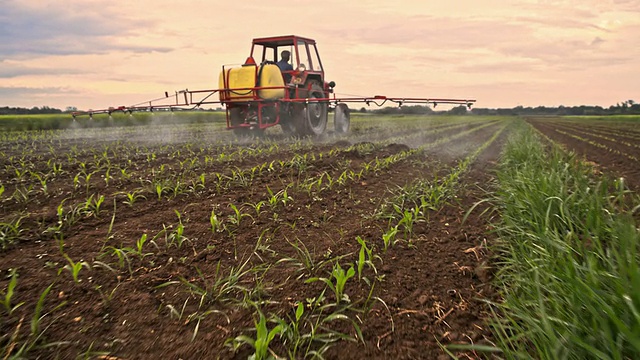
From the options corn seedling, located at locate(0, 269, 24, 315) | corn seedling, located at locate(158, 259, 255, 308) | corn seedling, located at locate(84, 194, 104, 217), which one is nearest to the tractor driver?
corn seedling, located at locate(84, 194, 104, 217)

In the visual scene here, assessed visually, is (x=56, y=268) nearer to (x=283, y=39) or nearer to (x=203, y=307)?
(x=203, y=307)

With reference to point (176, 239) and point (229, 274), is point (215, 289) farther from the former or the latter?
point (176, 239)

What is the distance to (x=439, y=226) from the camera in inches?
128

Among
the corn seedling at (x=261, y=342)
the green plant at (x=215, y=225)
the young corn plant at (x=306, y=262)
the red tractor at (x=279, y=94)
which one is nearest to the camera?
the corn seedling at (x=261, y=342)

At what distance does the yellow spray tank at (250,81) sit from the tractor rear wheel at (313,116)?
106cm

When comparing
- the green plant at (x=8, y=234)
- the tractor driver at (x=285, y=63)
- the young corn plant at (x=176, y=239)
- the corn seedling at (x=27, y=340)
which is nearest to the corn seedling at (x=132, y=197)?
the green plant at (x=8, y=234)

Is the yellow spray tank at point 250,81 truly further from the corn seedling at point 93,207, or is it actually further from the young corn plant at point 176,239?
the young corn plant at point 176,239

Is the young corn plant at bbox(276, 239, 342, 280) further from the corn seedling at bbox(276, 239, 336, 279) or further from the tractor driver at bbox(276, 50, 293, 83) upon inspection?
the tractor driver at bbox(276, 50, 293, 83)

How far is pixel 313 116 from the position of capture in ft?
37.8

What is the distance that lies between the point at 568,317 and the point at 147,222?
3.05 m

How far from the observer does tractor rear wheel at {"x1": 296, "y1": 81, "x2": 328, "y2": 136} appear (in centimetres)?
1084

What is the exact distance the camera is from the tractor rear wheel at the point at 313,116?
35.6 ft

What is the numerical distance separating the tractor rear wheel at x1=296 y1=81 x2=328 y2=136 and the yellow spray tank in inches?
41.9

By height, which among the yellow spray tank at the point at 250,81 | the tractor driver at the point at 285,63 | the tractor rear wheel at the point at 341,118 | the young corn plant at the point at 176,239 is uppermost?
the tractor driver at the point at 285,63
